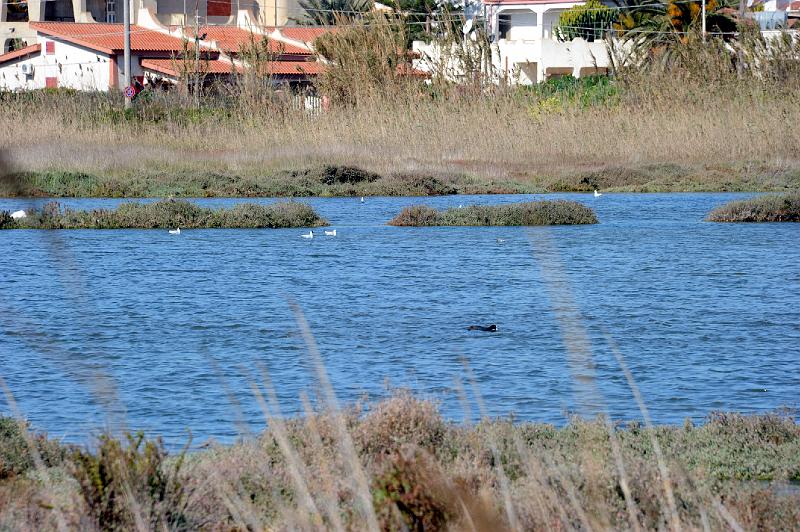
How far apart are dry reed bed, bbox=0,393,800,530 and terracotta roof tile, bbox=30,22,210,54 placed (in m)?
52.5

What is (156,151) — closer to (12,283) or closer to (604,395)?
(12,283)

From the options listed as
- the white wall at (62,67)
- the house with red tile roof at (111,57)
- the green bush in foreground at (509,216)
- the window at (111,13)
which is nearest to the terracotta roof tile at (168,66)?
the house with red tile roof at (111,57)

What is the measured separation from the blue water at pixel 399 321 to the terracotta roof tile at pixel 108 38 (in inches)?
1487

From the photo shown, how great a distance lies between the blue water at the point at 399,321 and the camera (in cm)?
895

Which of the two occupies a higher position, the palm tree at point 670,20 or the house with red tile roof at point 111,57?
the palm tree at point 670,20

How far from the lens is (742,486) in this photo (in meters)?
6.16

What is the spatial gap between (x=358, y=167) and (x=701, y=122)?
340 inches

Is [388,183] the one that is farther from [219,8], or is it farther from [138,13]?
[219,8]

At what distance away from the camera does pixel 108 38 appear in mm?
59844

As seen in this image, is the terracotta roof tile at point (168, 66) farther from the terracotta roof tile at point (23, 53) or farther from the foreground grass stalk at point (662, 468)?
the foreground grass stalk at point (662, 468)

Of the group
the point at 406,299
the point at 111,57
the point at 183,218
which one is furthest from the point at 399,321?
the point at 111,57

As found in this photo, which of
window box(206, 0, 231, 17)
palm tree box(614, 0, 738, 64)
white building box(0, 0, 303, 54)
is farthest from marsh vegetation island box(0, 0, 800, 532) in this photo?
window box(206, 0, 231, 17)

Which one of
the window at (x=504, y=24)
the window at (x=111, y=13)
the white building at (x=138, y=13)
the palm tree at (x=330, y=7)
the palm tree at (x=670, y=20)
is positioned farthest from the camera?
the window at (x=111, y=13)

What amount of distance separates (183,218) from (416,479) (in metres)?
19.0
